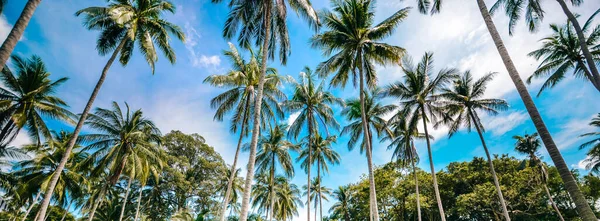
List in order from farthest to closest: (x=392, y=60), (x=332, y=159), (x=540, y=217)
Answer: (x=332, y=159) → (x=540, y=217) → (x=392, y=60)

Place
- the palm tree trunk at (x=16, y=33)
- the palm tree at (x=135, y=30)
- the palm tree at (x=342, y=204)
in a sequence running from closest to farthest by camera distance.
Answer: the palm tree trunk at (x=16, y=33), the palm tree at (x=135, y=30), the palm tree at (x=342, y=204)

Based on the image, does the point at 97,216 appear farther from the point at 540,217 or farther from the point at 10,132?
the point at 540,217

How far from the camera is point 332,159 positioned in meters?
25.7

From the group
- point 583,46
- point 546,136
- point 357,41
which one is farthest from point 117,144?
point 583,46

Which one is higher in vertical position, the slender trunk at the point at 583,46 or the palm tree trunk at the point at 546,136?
the slender trunk at the point at 583,46

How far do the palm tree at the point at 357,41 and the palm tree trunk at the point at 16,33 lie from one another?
1091cm

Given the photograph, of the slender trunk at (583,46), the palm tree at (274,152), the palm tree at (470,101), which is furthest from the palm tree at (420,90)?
the palm tree at (274,152)

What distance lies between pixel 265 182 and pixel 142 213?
41.3 feet

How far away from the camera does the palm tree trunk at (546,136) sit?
4961 millimetres

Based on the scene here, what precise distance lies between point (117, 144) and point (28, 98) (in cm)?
553

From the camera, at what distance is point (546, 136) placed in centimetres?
568

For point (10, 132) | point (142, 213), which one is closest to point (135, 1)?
point (10, 132)

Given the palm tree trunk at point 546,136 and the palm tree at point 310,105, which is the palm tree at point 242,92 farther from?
the palm tree trunk at point 546,136

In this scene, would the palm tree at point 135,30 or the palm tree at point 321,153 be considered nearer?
the palm tree at point 135,30
